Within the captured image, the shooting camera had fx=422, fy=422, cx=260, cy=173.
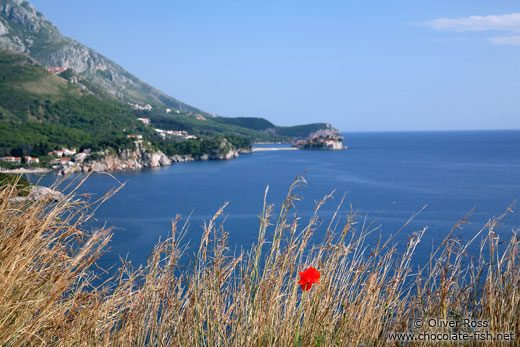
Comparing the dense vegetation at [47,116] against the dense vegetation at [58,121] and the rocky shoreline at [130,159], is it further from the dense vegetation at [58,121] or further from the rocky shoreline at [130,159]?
the rocky shoreline at [130,159]

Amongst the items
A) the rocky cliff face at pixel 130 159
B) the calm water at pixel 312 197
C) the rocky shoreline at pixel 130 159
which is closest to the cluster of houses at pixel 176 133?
the rocky cliff face at pixel 130 159

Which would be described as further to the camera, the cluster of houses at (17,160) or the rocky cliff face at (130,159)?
the rocky cliff face at (130,159)

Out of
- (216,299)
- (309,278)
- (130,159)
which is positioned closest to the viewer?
(309,278)

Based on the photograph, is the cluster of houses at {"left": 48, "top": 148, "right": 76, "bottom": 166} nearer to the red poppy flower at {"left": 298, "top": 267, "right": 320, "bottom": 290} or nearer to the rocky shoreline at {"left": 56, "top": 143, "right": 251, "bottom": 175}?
the rocky shoreline at {"left": 56, "top": 143, "right": 251, "bottom": 175}

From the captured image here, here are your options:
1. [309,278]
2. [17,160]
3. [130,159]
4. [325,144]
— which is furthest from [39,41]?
[309,278]

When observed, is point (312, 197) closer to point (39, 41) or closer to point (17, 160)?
point (17, 160)

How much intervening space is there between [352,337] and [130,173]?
61.2 meters

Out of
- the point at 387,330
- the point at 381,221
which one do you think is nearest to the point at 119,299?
the point at 387,330

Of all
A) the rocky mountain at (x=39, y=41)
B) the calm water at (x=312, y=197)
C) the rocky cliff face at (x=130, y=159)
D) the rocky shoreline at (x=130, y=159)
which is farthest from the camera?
the rocky mountain at (x=39, y=41)

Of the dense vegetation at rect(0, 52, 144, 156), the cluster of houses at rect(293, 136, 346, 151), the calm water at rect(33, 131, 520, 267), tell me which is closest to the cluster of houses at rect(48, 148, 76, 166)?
the dense vegetation at rect(0, 52, 144, 156)

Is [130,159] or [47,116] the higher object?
[47,116]

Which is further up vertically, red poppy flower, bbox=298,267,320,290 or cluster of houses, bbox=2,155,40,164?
red poppy flower, bbox=298,267,320,290

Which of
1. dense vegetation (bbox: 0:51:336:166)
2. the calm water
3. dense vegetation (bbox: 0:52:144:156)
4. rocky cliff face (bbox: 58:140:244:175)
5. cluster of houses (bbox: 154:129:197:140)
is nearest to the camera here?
the calm water

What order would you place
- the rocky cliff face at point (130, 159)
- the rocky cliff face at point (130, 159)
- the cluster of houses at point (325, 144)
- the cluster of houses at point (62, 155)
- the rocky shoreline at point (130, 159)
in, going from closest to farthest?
the cluster of houses at point (62, 155), the rocky cliff face at point (130, 159), the rocky shoreline at point (130, 159), the rocky cliff face at point (130, 159), the cluster of houses at point (325, 144)
